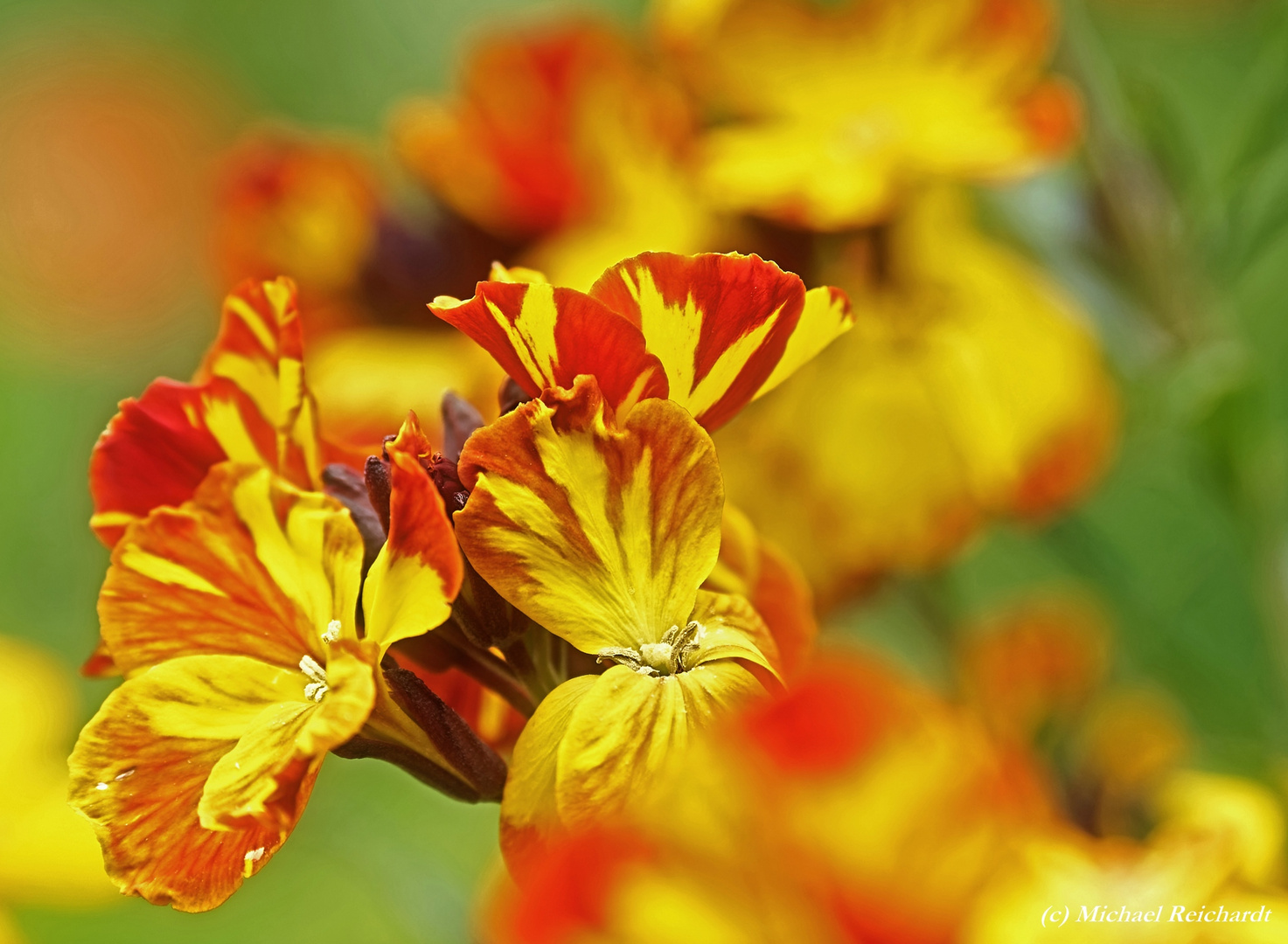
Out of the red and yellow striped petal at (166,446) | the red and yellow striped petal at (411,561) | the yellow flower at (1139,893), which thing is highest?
the red and yellow striped petal at (166,446)

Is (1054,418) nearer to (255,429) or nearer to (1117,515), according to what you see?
(1117,515)

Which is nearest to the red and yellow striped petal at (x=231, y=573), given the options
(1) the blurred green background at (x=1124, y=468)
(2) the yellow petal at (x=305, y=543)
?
(2) the yellow petal at (x=305, y=543)

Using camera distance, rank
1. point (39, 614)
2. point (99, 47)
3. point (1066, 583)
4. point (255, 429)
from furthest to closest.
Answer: point (99, 47) < point (39, 614) < point (1066, 583) < point (255, 429)

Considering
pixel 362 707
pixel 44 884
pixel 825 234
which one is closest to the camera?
pixel 362 707

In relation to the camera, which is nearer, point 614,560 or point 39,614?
point 614,560

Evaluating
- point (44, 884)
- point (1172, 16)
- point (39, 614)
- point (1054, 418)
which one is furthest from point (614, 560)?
point (1172, 16)

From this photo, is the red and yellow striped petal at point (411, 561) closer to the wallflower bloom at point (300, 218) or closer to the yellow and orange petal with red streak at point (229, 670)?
the yellow and orange petal with red streak at point (229, 670)
